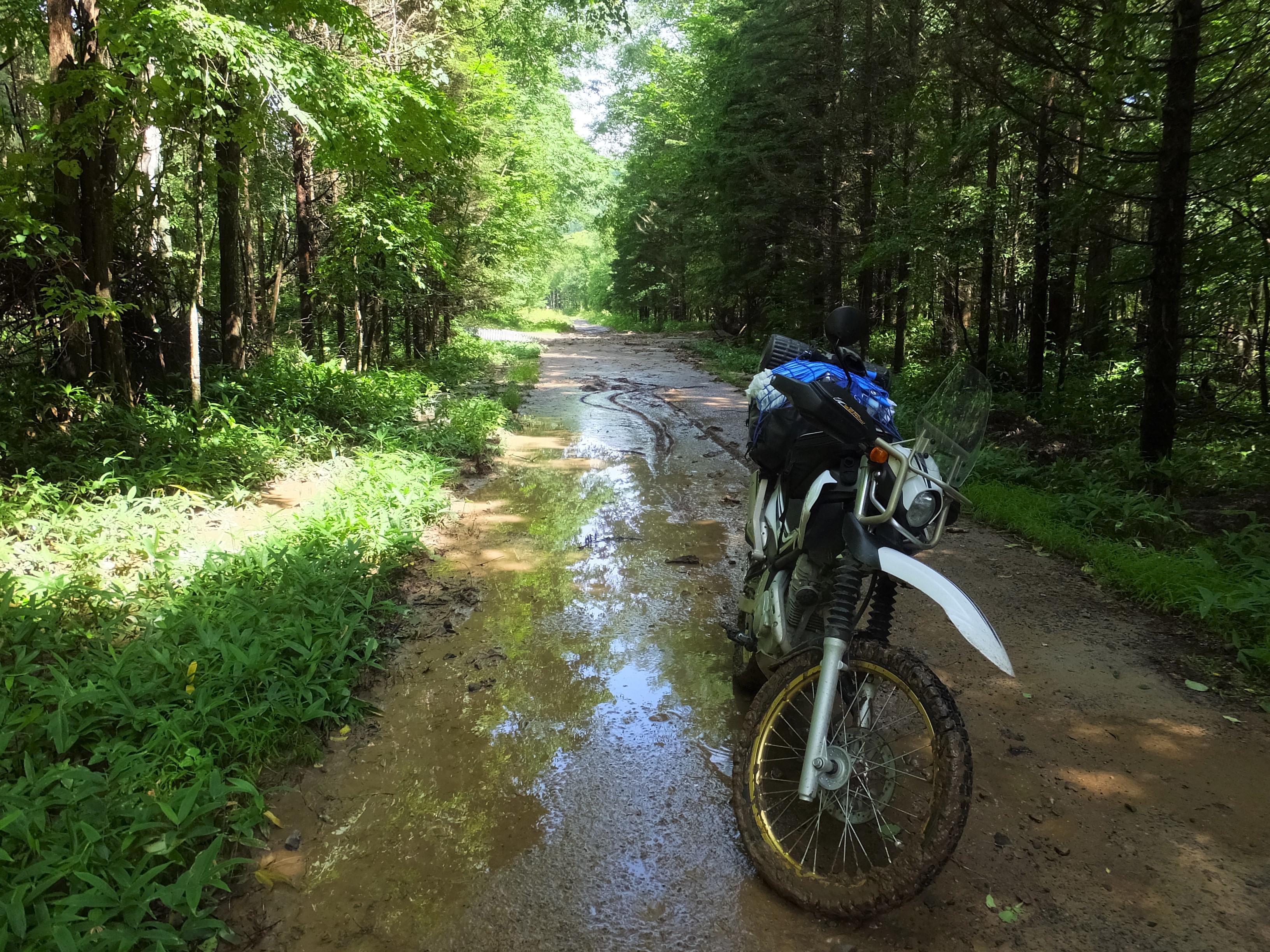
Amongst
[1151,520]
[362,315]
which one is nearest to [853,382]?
[1151,520]

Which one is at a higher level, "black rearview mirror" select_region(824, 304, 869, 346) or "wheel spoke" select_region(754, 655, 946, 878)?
"black rearview mirror" select_region(824, 304, 869, 346)

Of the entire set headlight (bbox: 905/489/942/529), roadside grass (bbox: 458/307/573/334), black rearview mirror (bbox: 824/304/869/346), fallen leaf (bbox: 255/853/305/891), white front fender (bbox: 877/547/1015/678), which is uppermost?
roadside grass (bbox: 458/307/573/334)

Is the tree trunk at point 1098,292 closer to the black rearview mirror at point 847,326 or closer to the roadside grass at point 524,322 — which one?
the black rearview mirror at point 847,326

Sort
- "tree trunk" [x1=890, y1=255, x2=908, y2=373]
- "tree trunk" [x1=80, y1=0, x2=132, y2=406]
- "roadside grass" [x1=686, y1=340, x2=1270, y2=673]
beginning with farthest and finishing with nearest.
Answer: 1. "tree trunk" [x1=890, y1=255, x2=908, y2=373]
2. "tree trunk" [x1=80, y1=0, x2=132, y2=406]
3. "roadside grass" [x1=686, y1=340, x2=1270, y2=673]

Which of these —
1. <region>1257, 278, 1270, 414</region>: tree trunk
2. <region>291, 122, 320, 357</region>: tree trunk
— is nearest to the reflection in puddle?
<region>1257, 278, 1270, 414</region>: tree trunk

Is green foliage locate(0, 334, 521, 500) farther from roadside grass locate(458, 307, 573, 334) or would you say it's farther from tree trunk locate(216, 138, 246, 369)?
roadside grass locate(458, 307, 573, 334)

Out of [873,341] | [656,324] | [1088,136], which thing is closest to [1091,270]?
[1088,136]

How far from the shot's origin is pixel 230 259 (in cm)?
980

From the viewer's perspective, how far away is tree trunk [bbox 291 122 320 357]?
10945mm

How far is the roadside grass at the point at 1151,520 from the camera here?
4.40 meters

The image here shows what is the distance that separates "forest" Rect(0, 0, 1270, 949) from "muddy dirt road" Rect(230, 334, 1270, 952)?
15.3 inches

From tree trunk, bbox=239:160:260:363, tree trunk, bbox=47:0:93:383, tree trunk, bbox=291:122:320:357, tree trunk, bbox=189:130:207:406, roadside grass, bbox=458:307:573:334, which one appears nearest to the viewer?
tree trunk, bbox=47:0:93:383

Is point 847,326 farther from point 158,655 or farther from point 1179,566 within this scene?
point 1179,566

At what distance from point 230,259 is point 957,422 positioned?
10.2 meters
